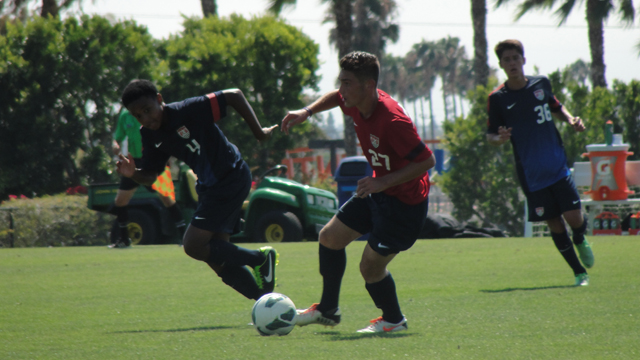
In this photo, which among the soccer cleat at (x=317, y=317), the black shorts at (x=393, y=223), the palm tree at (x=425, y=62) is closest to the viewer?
the black shorts at (x=393, y=223)

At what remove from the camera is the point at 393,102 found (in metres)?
4.22

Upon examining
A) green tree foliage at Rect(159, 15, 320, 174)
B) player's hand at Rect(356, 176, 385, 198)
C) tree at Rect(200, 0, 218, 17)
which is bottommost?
player's hand at Rect(356, 176, 385, 198)

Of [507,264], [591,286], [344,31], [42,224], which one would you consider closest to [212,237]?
[591,286]

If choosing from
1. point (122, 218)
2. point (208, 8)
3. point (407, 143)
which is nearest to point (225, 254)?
point (407, 143)

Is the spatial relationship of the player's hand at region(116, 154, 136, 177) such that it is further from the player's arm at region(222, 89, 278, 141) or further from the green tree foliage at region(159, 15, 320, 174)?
the green tree foliage at region(159, 15, 320, 174)

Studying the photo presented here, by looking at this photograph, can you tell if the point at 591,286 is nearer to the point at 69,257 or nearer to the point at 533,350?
the point at 533,350

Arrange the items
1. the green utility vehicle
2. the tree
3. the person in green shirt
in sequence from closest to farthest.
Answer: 1. the person in green shirt
2. the green utility vehicle
3. the tree

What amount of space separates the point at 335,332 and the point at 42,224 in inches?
429

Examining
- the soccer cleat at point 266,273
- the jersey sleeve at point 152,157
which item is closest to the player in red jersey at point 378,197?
the soccer cleat at point 266,273

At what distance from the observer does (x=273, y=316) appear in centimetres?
423

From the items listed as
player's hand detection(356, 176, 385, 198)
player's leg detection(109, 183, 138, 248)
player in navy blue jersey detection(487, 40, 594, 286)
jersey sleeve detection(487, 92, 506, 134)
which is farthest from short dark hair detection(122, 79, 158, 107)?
player's leg detection(109, 183, 138, 248)

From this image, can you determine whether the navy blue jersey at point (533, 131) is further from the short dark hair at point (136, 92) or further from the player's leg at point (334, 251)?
the short dark hair at point (136, 92)

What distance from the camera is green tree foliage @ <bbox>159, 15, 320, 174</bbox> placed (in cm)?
2011

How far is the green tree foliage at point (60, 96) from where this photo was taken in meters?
18.4
